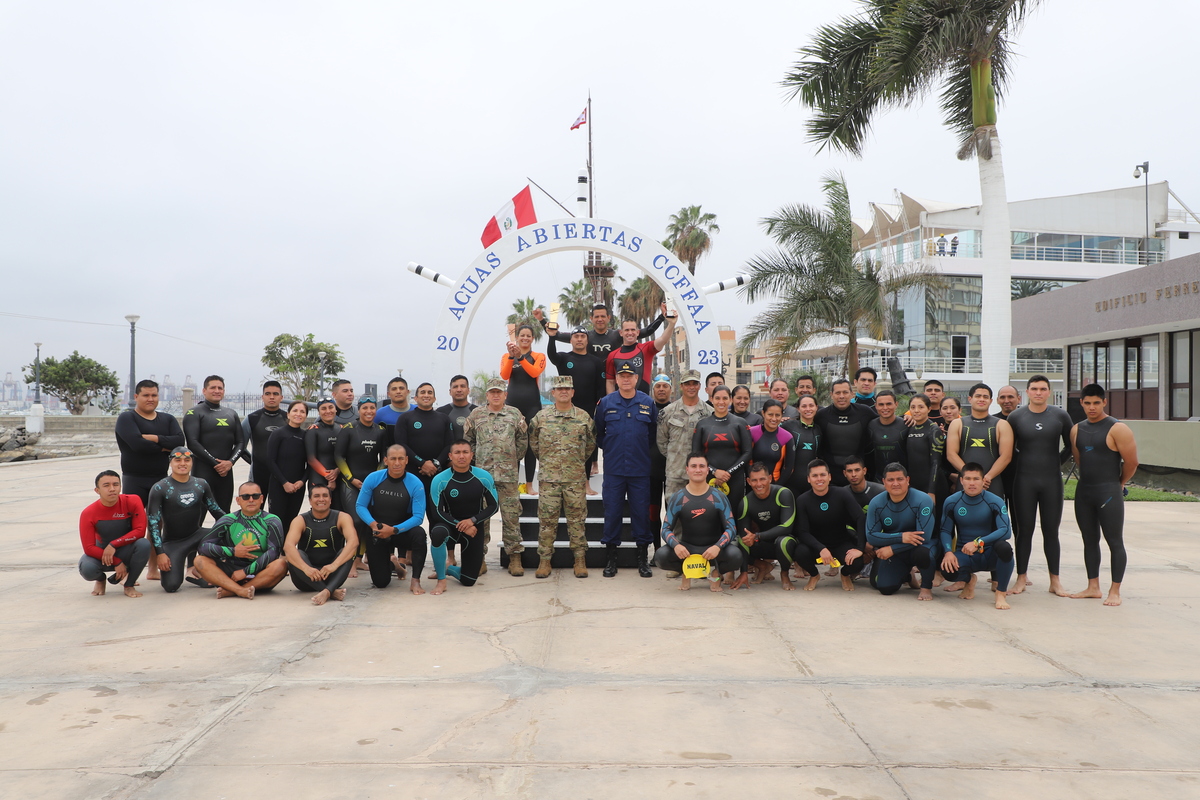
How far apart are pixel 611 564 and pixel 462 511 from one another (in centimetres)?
140

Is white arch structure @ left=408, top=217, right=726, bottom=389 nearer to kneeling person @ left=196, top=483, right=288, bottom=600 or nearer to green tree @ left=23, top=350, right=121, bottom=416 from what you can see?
kneeling person @ left=196, top=483, right=288, bottom=600

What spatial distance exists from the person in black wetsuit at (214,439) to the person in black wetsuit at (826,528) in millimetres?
4813

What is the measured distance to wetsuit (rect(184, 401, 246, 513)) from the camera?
704 centimetres

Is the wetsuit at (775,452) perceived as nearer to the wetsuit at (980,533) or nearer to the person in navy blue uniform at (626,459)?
the person in navy blue uniform at (626,459)

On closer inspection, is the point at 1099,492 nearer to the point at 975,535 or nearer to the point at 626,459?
the point at 975,535

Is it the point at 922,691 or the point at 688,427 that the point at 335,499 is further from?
the point at 922,691

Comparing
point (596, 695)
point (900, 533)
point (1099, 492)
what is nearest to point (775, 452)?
point (900, 533)

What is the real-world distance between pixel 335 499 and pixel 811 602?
4.11m

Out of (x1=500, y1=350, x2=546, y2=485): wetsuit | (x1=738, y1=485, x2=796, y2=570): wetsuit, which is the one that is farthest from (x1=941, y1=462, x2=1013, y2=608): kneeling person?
Result: (x1=500, y1=350, x2=546, y2=485): wetsuit

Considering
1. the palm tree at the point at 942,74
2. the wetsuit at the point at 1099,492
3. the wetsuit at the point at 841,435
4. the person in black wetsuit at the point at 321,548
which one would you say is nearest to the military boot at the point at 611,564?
the wetsuit at the point at 841,435

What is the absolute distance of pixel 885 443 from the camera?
6.97 meters

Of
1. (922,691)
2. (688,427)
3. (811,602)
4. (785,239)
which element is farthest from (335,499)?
→ (785,239)

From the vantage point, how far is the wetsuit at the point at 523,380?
26.5ft

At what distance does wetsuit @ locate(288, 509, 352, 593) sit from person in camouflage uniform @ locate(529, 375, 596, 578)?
5.40ft
